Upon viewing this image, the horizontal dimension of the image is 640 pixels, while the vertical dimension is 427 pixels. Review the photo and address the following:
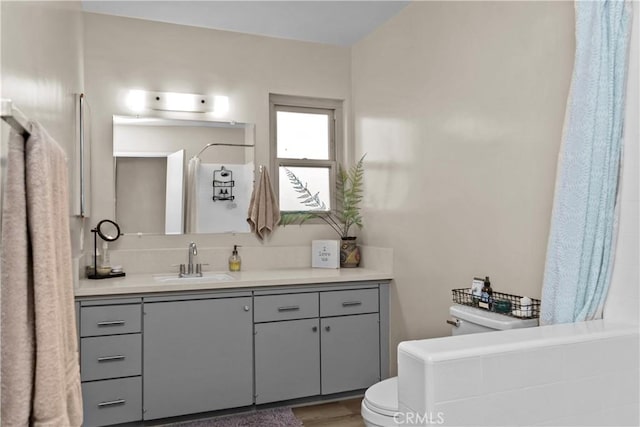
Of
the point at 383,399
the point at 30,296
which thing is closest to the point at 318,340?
the point at 383,399

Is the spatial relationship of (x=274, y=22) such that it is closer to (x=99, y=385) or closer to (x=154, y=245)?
(x=154, y=245)

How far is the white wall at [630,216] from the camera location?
152cm

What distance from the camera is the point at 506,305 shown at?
2.06 metres

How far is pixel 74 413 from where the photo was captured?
125 centimetres

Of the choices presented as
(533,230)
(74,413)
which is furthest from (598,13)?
(74,413)

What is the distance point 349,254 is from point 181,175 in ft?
4.25

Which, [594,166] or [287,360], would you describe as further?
[287,360]

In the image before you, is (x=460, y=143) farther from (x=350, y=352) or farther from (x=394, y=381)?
(x=350, y=352)

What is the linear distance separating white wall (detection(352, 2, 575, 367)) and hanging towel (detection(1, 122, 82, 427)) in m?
1.82

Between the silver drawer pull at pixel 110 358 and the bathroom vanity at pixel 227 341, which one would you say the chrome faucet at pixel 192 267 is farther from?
the silver drawer pull at pixel 110 358

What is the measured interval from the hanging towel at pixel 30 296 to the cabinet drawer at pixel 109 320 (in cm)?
158

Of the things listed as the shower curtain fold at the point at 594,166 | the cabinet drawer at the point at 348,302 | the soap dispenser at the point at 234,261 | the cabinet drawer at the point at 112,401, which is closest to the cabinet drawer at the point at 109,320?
the cabinet drawer at the point at 112,401

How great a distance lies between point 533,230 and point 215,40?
2505mm

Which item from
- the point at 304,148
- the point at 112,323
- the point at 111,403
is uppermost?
the point at 304,148
